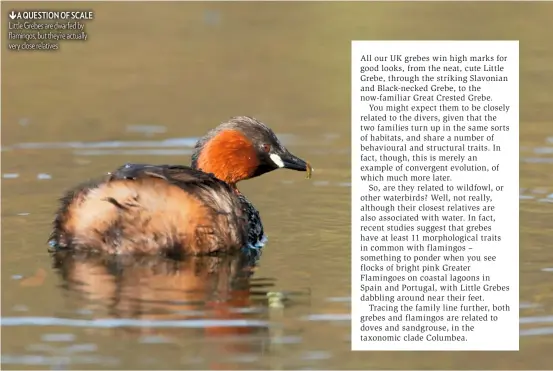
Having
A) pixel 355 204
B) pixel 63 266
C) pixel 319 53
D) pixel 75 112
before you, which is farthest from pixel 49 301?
pixel 319 53

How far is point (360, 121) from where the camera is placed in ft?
26.1

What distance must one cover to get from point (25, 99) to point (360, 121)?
7048mm

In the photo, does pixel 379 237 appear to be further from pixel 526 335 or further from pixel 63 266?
pixel 63 266

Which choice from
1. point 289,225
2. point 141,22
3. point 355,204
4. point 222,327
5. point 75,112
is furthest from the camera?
point 141,22

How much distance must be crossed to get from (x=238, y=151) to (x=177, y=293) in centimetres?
237

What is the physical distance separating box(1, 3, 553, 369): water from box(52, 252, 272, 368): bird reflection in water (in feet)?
0.05

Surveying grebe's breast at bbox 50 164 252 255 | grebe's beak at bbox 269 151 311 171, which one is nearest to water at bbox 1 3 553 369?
grebe's breast at bbox 50 164 252 255

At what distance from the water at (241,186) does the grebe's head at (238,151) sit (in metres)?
0.42

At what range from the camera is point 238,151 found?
31.8ft

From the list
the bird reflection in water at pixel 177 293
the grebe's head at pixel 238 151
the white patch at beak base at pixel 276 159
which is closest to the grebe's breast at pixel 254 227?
the bird reflection in water at pixel 177 293

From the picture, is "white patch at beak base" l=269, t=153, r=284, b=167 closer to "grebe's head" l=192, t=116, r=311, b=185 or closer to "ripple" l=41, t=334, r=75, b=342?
"grebe's head" l=192, t=116, r=311, b=185

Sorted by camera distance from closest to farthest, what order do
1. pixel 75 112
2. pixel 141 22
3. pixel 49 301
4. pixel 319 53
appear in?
1. pixel 49 301
2. pixel 75 112
3. pixel 319 53
4. pixel 141 22

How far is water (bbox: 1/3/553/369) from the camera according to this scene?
670 cm

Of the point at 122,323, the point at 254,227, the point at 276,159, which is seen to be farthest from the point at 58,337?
the point at 276,159
